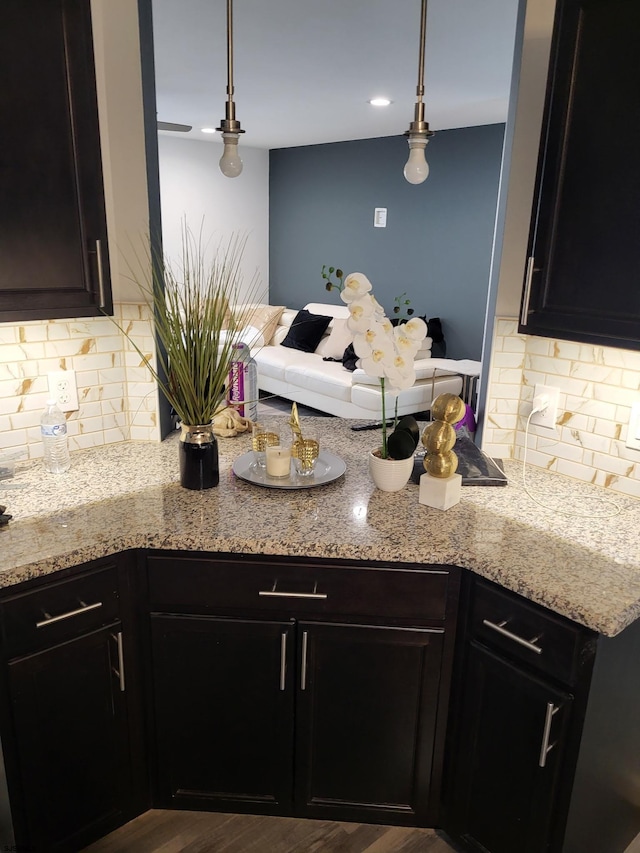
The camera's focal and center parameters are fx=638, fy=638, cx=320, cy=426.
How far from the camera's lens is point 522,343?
6.30ft

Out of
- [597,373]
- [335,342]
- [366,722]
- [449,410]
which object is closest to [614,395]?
[597,373]

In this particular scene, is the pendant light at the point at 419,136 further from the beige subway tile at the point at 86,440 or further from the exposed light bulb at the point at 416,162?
the beige subway tile at the point at 86,440

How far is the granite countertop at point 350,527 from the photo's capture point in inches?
52.8

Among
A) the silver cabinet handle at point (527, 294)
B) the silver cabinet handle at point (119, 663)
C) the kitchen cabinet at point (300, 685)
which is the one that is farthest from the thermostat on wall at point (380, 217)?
the silver cabinet handle at point (119, 663)

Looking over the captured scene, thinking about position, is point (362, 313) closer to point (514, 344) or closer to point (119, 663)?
point (514, 344)

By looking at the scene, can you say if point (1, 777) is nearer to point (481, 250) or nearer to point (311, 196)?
point (481, 250)

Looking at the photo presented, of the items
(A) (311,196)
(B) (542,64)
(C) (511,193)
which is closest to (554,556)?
(C) (511,193)

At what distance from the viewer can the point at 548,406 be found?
74.1 inches

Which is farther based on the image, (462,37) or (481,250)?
(481,250)

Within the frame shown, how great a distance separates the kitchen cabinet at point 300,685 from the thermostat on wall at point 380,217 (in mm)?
5894

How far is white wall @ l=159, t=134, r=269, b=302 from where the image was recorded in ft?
24.7

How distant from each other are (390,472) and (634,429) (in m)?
0.65

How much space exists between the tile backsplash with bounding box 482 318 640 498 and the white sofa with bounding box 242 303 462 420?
2566 millimetres

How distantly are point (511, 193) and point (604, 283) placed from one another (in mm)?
497
